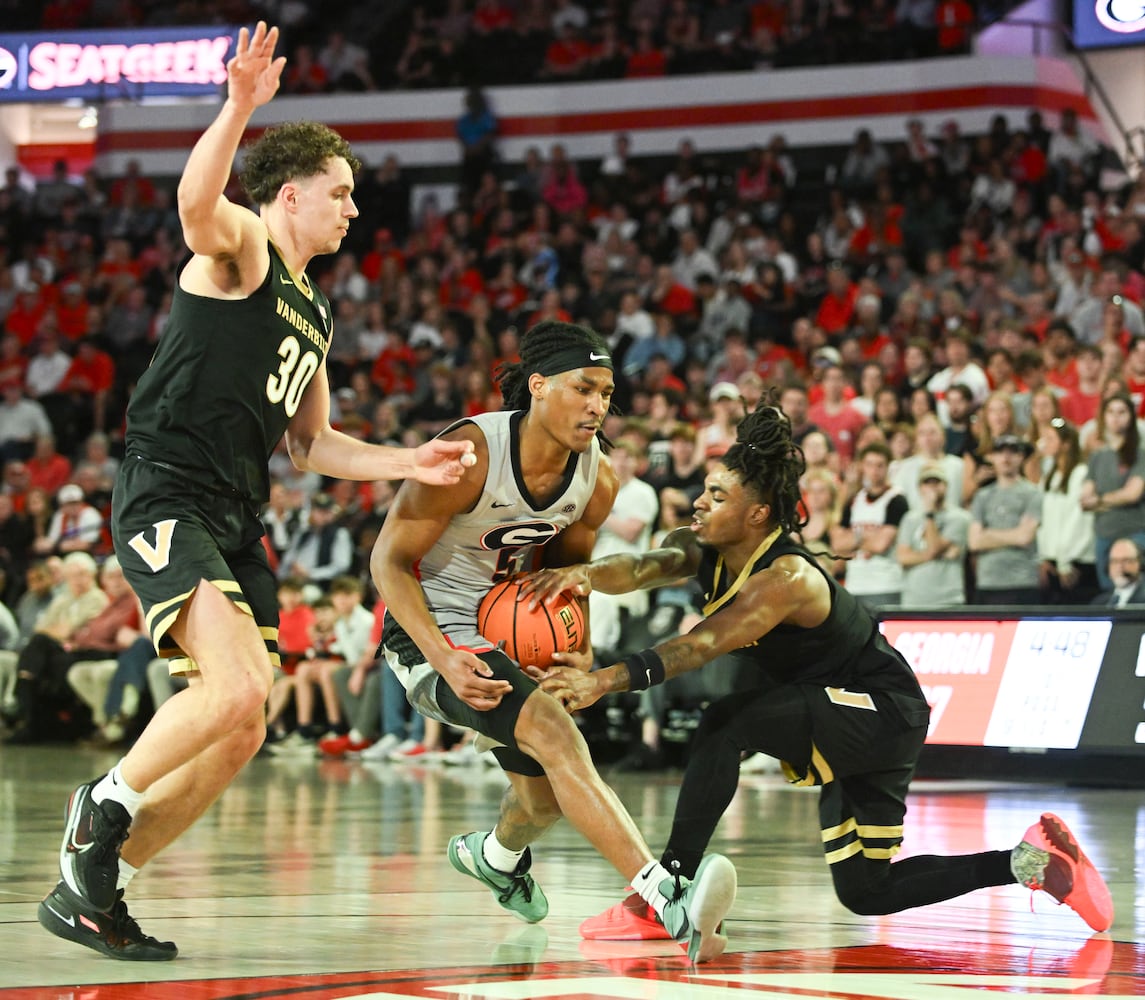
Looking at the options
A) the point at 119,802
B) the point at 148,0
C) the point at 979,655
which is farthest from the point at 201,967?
the point at 148,0

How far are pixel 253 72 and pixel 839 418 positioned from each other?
821 centimetres

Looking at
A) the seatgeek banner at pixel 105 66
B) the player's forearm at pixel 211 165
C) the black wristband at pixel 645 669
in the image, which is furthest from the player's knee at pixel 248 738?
the seatgeek banner at pixel 105 66

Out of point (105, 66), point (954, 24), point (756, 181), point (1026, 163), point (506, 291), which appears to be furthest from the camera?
point (105, 66)

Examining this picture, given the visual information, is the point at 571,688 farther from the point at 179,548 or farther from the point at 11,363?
the point at 11,363

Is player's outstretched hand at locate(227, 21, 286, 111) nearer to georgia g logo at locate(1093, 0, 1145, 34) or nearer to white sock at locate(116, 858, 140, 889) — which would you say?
white sock at locate(116, 858, 140, 889)

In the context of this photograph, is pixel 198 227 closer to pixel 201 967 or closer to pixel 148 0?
pixel 201 967

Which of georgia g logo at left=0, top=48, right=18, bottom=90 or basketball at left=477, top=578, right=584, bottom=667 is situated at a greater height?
georgia g logo at left=0, top=48, right=18, bottom=90

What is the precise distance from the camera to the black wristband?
16.5ft

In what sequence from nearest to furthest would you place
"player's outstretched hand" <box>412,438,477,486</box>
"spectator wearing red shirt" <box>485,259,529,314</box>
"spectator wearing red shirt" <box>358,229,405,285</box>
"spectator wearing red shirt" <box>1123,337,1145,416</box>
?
1. "player's outstretched hand" <box>412,438,477,486</box>
2. "spectator wearing red shirt" <box>1123,337,1145,416</box>
3. "spectator wearing red shirt" <box>485,259,529,314</box>
4. "spectator wearing red shirt" <box>358,229,405,285</box>

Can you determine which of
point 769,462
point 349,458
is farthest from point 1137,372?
point 349,458

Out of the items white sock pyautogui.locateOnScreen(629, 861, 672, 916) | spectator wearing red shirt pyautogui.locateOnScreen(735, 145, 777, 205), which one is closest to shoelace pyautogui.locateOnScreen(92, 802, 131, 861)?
white sock pyautogui.locateOnScreen(629, 861, 672, 916)

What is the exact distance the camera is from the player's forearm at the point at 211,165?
425 cm

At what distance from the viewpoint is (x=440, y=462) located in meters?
4.81

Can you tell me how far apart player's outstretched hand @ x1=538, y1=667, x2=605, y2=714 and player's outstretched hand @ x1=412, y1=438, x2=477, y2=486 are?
657mm
